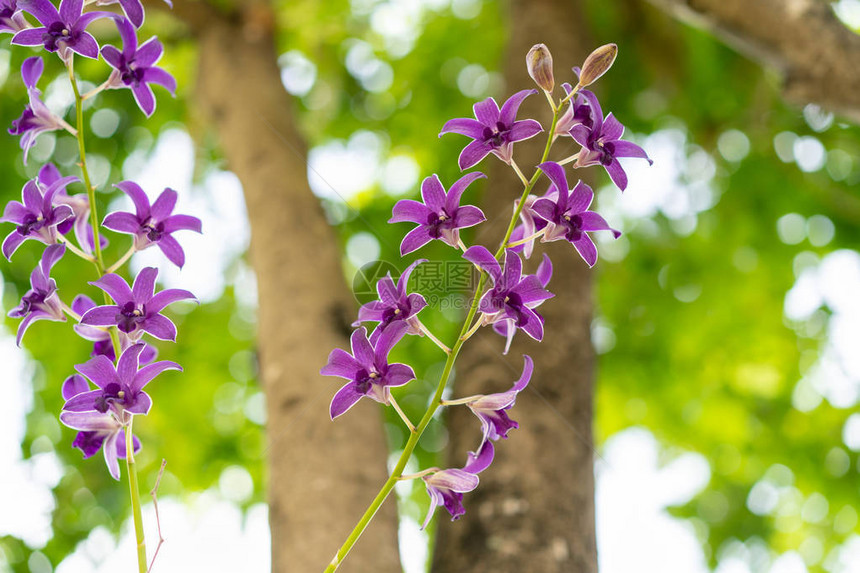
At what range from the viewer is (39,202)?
1.04 meters

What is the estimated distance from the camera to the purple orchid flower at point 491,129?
39.6 inches

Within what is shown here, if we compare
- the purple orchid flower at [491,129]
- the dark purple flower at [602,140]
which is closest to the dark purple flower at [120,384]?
the purple orchid flower at [491,129]

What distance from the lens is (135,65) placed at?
1184 mm

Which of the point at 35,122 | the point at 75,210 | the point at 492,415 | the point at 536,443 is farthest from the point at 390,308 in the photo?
the point at 536,443

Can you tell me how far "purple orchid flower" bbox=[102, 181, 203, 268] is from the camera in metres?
1.08

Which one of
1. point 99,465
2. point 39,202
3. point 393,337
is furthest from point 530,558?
point 99,465

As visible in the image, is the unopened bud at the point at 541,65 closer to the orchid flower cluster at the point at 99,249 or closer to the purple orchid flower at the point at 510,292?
the purple orchid flower at the point at 510,292

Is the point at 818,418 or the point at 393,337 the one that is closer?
the point at 393,337

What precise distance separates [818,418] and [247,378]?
3010 millimetres

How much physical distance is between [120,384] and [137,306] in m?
0.11

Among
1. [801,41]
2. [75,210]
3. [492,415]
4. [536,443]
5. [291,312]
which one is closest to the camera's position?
[492,415]

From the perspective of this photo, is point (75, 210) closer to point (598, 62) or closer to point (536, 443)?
point (598, 62)

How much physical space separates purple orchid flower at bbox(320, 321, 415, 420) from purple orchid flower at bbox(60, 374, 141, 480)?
312mm

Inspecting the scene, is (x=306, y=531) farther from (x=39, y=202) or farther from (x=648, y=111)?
(x=648, y=111)
